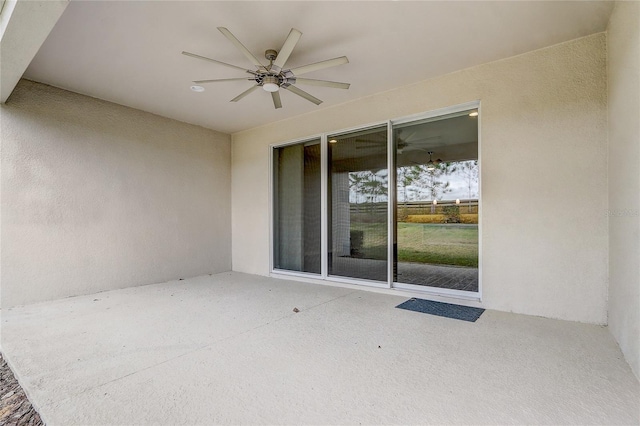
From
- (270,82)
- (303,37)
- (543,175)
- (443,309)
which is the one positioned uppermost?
(303,37)

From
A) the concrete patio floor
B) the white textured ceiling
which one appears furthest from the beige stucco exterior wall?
the white textured ceiling

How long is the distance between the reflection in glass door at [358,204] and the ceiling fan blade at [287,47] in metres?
1.82

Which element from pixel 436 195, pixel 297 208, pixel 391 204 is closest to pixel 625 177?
pixel 391 204

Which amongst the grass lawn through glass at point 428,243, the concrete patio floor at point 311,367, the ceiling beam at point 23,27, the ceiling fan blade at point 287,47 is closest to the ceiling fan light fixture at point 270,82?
the ceiling fan blade at point 287,47

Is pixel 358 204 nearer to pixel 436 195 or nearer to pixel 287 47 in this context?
pixel 436 195

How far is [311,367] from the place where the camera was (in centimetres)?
204

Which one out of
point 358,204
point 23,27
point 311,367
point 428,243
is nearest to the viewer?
point 311,367

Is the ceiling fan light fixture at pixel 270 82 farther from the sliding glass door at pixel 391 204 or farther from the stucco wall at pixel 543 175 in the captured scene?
the stucco wall at pixel 543 175

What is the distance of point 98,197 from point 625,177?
5614 millimetres

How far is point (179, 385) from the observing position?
184 centimetres

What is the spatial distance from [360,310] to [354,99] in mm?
2822

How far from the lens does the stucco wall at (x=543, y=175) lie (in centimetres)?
278

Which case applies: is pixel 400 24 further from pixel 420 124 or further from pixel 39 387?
pixel 39 387

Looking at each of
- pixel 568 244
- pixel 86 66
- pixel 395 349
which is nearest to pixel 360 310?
pixel 395 349
